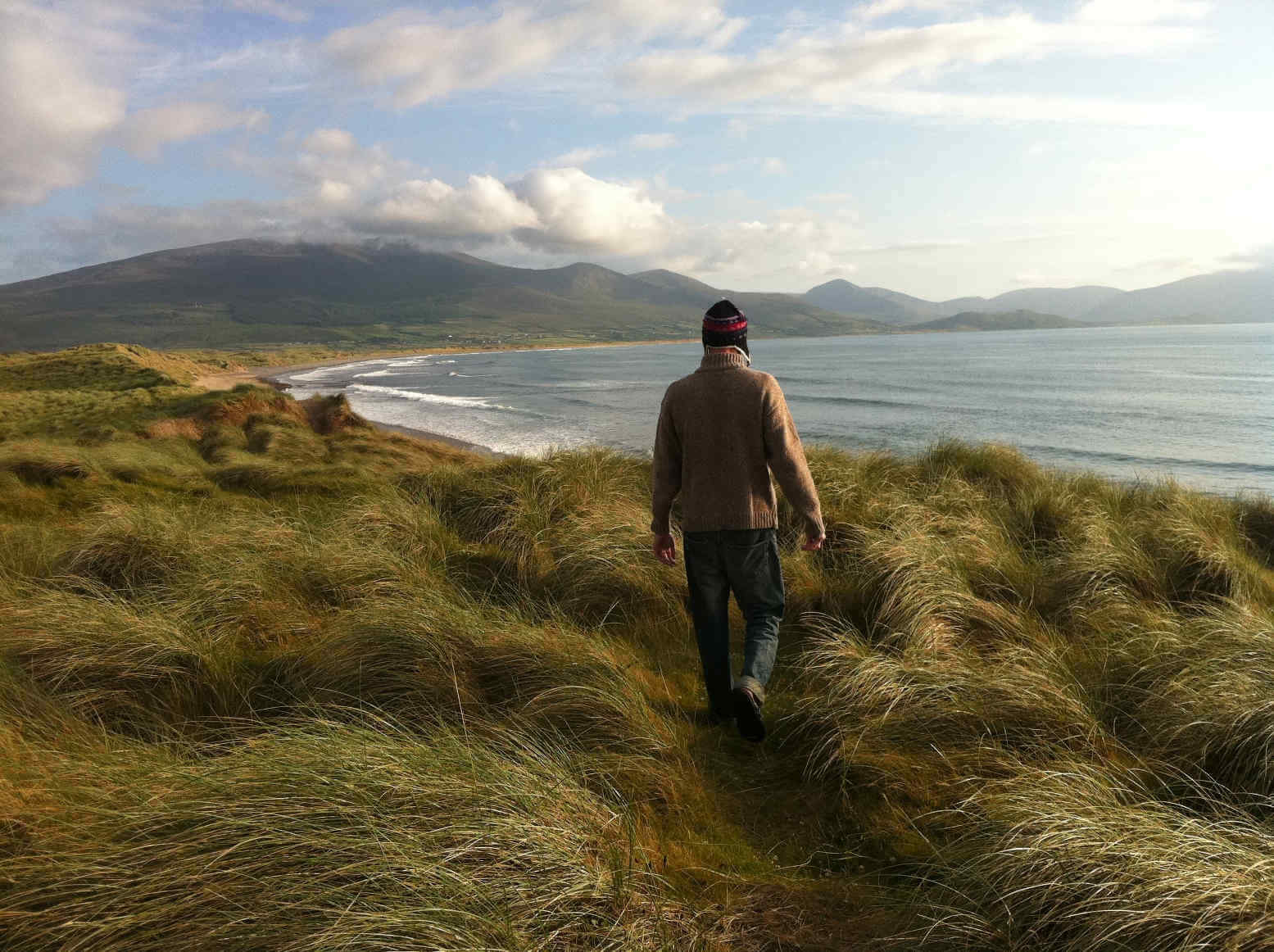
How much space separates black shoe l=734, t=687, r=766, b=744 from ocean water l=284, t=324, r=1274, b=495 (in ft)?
25.8

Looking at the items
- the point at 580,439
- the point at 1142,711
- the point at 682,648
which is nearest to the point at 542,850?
the point at 682,648

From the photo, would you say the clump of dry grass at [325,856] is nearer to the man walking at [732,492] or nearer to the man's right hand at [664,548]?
the man walking at [732,492]

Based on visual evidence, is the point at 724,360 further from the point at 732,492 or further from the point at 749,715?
the point at 749,715

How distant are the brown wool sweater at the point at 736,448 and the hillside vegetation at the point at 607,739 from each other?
1022 mm

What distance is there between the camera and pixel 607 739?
3.50 metres

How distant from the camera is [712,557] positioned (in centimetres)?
399

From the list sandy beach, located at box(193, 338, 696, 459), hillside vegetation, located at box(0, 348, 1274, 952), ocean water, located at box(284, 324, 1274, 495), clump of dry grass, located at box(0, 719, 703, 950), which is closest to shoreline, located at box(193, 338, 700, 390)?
sandy beach, located at box(193, 338, 696, 459)

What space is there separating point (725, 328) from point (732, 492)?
91 centimetres

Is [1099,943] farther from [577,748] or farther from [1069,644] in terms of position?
[1069,644]

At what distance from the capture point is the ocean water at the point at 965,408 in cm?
2403

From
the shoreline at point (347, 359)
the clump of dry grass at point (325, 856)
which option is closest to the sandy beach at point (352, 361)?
the shoreline at point (347, 359)

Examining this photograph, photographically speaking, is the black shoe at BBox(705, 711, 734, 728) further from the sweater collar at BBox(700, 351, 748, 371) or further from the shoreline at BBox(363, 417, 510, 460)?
the shoreline at BBox(363, 417, 510, 460)

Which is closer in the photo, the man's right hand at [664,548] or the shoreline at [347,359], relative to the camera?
the man's right hand at [664,548]

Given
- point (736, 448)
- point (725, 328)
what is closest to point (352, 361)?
point (725, 328)
